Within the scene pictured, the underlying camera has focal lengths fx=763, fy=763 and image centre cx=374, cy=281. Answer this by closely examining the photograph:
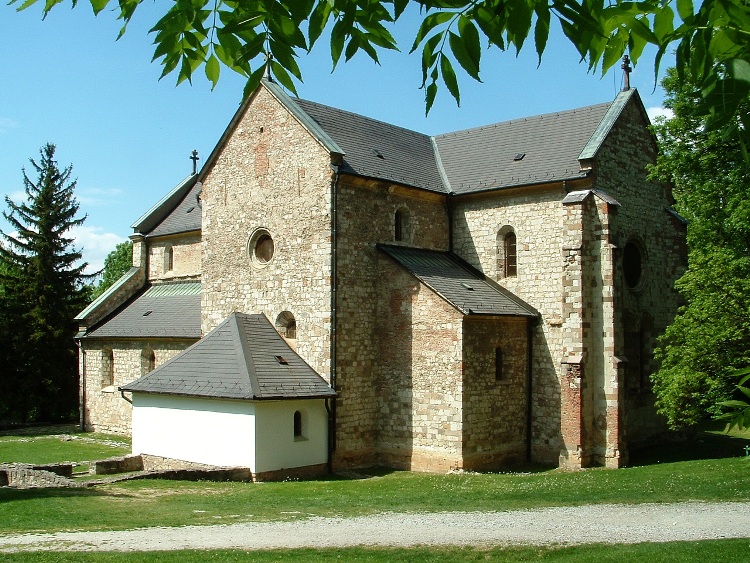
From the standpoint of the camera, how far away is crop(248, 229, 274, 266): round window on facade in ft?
82.3

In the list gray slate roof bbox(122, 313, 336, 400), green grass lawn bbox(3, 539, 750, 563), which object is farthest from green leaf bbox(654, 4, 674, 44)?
gray slate roof bbox(122, 313, 336, 400)

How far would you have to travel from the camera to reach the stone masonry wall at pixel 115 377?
101 ft

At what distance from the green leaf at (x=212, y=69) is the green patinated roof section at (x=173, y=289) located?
28.3 metres

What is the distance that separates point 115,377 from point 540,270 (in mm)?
18463

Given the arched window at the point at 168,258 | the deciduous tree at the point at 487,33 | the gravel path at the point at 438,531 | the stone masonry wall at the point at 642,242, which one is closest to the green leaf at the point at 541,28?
the deciduous tree at the point at 487,33

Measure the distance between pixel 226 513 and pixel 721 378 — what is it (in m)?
13.9

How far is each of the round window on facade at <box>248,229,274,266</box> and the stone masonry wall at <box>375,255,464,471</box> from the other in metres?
3.99

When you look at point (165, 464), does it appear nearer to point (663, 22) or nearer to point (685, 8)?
point (663, 22)

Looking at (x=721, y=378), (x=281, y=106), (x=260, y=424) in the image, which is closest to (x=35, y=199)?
(x=281, y=106)

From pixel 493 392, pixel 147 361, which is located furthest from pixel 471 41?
pixel 147 361

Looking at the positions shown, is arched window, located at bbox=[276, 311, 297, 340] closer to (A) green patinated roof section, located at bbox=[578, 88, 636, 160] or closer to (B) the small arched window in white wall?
(B) the small arched window in white wall

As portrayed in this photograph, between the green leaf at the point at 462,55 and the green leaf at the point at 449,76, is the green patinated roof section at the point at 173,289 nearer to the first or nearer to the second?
the green leaf at the point at 449,76

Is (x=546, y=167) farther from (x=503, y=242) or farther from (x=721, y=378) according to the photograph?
(x=721, y=378)

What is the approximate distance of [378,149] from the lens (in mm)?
26156
